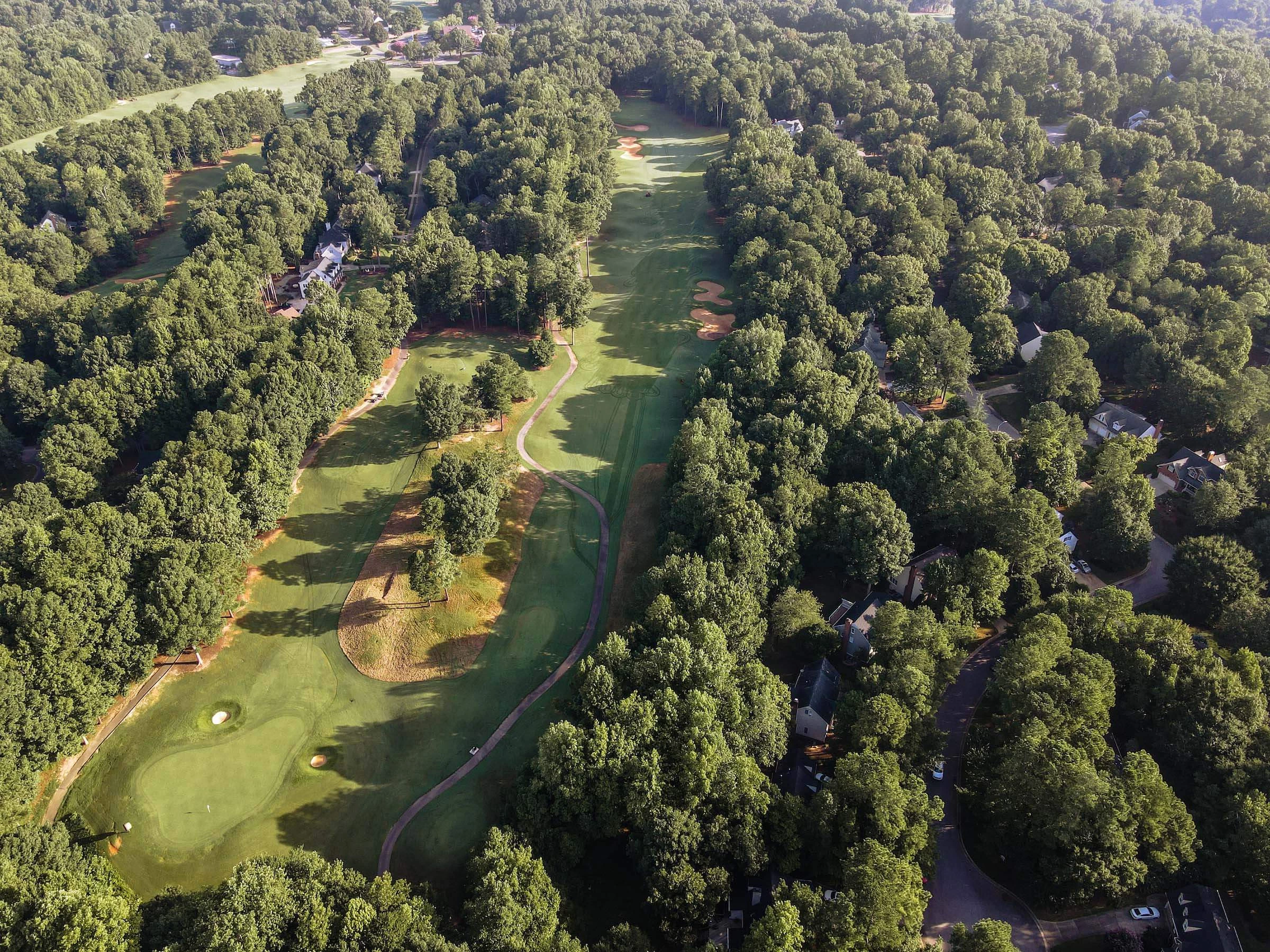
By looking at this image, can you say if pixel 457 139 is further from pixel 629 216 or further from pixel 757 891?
pixel 757 891

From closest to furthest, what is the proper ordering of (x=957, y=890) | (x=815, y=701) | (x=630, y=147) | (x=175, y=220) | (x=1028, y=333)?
1. (x=957, y=890)
2. (x=815, y=701)
3. (x=1028, y=333)
4. (x=175, y=220)
5. (x=630, y=147)

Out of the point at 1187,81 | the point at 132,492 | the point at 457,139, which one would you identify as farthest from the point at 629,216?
the point at 1187,81

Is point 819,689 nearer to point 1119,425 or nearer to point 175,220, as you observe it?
point 1119,425

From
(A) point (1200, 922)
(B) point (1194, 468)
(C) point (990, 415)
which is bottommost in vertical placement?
(A) point (1200, 922)

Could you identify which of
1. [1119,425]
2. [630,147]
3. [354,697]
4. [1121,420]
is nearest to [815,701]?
[354,697]

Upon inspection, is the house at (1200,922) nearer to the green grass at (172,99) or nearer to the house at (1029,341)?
the house at (1029,341)

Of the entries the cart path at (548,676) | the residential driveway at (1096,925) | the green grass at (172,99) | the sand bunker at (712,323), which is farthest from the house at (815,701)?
the green grass at (172,99)
